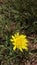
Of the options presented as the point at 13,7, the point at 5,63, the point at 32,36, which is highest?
the point at 13,7

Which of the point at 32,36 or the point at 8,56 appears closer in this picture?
the point at 8,56

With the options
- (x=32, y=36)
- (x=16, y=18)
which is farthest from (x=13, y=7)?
(x=32, y=36)

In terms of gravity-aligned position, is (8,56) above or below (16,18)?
below

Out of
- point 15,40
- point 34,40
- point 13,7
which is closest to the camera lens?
point 15,40

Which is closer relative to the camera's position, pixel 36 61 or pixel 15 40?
pixel 15 40

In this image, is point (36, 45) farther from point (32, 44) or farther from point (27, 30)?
point (27, 30)

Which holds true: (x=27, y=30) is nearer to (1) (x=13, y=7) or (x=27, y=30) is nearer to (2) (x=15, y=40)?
(1) (x=13, y=7)

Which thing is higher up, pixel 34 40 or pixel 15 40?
pixel 15 40

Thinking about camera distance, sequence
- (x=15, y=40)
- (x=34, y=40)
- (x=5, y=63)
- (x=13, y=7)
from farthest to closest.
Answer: (x=13, y=7) → (x=34, y=40) → (x=5, y=63) → (x=15, y=40)

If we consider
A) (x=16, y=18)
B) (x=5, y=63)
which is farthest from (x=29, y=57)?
(x=16, y=18)
